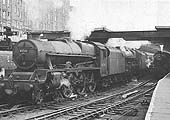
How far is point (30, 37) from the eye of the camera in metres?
12.2

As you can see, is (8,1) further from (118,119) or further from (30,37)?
(118,119)

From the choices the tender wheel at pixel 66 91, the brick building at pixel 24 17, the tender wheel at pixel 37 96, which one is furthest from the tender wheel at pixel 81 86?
the brick building at pixel 24 17

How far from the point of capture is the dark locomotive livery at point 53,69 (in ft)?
33.9

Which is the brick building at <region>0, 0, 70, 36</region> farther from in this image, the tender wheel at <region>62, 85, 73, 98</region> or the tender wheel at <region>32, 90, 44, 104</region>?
the tender wheel at <region>32, 90, 44, 104</region>

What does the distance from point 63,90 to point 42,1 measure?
16.9 metres

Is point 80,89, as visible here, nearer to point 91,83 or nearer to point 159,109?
point 91,83

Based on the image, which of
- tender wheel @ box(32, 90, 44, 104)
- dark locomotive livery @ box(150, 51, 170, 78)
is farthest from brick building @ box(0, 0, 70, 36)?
tender wheel @ box(32, 90, 44, 104)

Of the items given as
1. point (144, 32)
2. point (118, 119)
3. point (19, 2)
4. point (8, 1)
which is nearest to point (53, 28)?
point (19, 2)

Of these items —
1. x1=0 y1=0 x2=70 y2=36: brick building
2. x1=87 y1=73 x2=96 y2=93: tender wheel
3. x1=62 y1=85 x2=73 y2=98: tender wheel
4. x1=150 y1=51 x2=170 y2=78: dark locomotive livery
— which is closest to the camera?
x1=62 y1=85 x2=73 y2=98: tender wheel

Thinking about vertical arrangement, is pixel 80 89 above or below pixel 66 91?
below

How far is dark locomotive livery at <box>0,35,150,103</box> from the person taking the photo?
33.9ft

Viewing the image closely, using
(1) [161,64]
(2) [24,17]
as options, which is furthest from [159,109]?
(2) [24,17]

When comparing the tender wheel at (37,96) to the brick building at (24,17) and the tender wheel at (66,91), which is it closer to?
the tender wheel at (66,91)

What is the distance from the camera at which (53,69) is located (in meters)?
11.0
